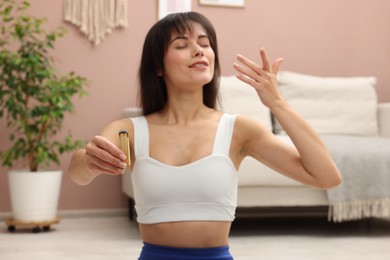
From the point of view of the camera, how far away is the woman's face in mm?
1344

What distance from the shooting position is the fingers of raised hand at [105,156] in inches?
43.1

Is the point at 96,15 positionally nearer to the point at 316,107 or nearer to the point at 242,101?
the point at 242,101

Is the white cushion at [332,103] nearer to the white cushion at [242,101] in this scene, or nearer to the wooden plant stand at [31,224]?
the white cushion at [242,101]

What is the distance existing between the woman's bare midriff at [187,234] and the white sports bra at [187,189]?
1 centimetres

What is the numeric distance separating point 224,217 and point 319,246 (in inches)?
73.0

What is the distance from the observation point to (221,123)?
1357 millimetres

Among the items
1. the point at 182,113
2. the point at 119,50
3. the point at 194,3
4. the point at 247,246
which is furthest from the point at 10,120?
the point at 182,113

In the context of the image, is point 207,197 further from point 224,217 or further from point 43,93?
point 43,93

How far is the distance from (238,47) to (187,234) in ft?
9.92

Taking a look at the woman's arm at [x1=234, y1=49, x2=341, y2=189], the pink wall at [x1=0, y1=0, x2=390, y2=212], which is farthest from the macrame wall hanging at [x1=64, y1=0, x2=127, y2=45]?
the woman's arm at [x1=234, y1=49, x2=341, y2=189]

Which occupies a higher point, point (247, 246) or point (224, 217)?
point (224, 217)

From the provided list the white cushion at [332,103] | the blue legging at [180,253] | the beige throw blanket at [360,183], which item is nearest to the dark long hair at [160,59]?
the blue legging at [180,253]

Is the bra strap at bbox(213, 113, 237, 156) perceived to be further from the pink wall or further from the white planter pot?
the pink wall

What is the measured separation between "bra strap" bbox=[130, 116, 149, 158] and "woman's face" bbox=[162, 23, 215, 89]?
112 millimetres
